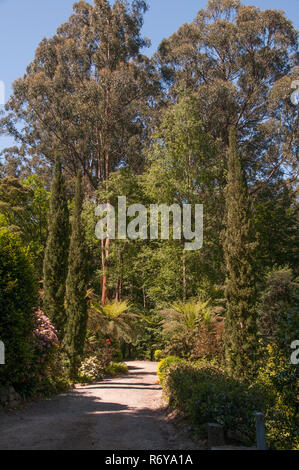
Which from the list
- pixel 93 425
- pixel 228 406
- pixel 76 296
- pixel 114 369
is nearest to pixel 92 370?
pixel 114 369

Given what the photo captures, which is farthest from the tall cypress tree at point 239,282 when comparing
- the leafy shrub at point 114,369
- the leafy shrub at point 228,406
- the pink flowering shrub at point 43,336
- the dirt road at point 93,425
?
the leafy shrub at point 114,369

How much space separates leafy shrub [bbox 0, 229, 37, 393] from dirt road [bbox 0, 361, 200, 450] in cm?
70

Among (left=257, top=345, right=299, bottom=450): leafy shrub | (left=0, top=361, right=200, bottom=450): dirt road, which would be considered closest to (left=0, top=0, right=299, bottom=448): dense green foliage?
(left=0, top=361, right=200, bottom=450): dirt road

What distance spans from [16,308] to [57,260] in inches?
153

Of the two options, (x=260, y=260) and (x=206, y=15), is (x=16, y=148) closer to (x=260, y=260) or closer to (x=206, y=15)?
(x=206, y=15)

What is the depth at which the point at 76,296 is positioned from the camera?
11.3m

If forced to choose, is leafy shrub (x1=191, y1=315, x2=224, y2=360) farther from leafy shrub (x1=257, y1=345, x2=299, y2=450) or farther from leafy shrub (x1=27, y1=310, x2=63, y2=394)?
leafy shrub (x1=257, y1=345, x2=299, y2=450)

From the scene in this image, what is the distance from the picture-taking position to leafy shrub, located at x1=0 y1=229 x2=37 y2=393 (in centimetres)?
683

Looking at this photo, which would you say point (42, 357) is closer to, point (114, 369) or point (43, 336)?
point (43, 336)

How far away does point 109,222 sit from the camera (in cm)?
2070

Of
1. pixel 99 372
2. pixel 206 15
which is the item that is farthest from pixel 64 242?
pixel 206 15

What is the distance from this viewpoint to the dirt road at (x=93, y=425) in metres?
4.67
